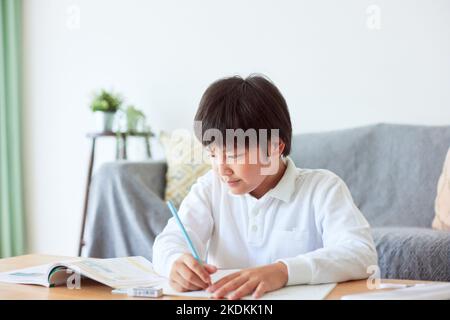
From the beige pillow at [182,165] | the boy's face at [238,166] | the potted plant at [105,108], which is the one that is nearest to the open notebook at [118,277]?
the boy's face at [238,166]

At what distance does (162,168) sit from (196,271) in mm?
1858

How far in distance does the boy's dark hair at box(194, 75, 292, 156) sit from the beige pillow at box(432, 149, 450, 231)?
→ 3.44ft

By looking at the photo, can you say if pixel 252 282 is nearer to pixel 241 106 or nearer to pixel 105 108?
pixel 241 106

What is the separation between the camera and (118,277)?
932 mm

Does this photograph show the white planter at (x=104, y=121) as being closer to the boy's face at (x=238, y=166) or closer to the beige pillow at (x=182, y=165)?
the beige pillow at (x=182, y=165)

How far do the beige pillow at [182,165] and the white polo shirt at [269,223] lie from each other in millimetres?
1356

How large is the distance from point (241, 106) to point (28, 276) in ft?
1.57

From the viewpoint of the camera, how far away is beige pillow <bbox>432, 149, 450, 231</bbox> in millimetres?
1939

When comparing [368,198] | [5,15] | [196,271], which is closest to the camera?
[196,271]

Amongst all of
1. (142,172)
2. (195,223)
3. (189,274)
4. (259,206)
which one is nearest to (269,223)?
(259,206)

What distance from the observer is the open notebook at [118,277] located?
82 centimetres
